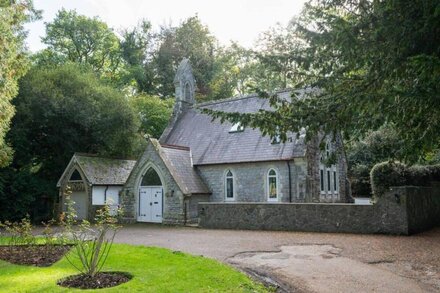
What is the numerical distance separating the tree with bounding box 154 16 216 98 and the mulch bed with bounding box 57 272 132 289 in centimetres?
4020

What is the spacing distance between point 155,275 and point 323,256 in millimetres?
5547

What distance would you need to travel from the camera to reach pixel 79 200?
27.0 metres

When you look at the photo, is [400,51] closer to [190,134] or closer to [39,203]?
[190,134]

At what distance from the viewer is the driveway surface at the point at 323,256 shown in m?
9.03

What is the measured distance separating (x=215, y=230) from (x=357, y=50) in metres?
13.3

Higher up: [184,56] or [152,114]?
[184,56]

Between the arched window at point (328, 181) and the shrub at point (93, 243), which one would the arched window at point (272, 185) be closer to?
the arched window at point (328, 181)

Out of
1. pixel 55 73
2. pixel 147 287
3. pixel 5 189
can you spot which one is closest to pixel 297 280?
pixel 147 287

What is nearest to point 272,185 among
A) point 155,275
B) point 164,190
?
point 164,190

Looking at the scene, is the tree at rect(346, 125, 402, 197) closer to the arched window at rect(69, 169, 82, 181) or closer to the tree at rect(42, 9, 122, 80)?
the arched window at rect(69, 169, 82, 181)

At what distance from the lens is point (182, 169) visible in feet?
83.1

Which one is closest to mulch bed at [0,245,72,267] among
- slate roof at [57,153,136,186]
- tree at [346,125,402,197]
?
slate roof at [57,153,136,186]

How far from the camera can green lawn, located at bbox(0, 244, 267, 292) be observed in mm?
8273

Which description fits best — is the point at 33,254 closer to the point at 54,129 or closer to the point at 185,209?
the point at 185,209
